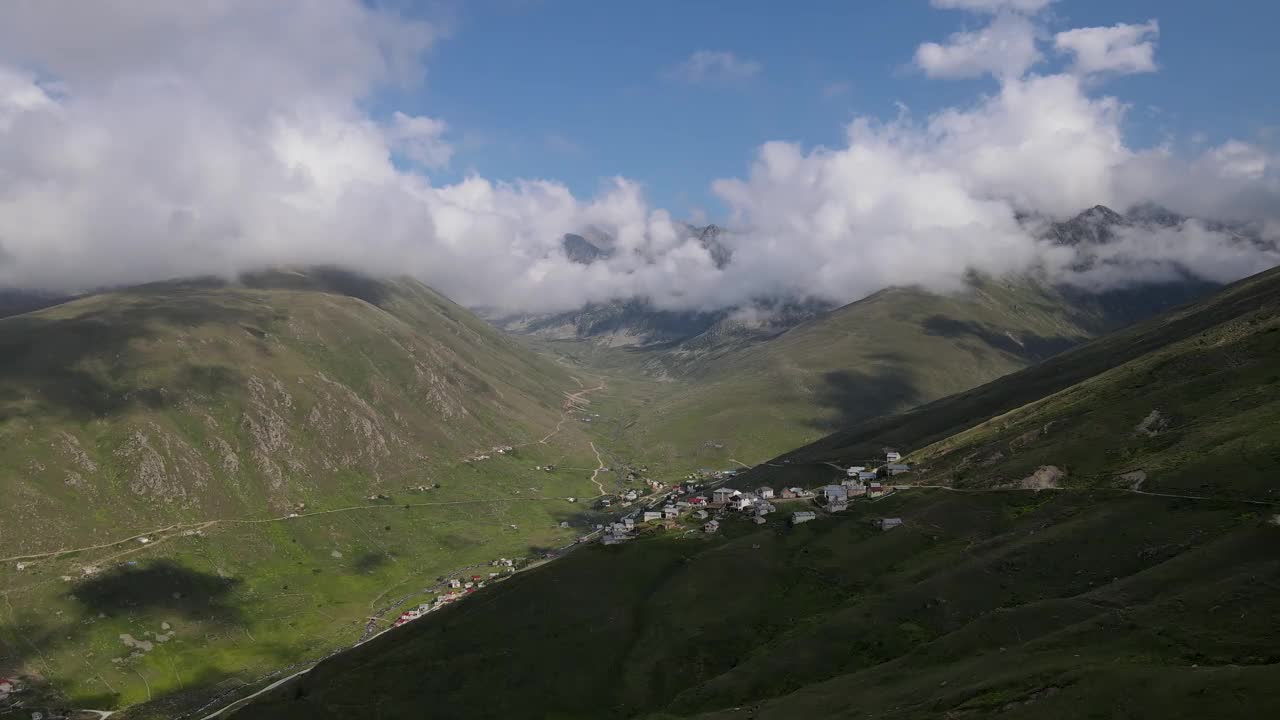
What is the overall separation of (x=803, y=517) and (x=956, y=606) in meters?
57.6

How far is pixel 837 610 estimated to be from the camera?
399 ft

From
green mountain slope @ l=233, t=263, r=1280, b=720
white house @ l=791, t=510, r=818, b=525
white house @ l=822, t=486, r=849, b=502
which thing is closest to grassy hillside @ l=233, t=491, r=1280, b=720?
green mountain slope @ l=233, t=263, r=1280, b=720

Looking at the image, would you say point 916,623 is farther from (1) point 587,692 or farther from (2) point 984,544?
(1) point 587,692

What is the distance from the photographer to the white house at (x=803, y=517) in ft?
538

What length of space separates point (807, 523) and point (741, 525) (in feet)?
59.4

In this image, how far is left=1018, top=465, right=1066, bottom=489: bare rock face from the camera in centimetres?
14529

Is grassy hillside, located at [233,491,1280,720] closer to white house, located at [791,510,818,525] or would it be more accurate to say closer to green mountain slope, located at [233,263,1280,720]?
green mountain slope, located at [233,263,1280,720]

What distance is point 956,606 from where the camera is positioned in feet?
355

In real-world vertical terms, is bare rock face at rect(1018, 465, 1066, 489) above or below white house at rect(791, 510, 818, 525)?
below

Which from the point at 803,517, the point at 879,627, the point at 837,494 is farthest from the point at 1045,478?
the point at 879,627

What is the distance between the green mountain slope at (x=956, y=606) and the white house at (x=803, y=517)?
4.62 metres

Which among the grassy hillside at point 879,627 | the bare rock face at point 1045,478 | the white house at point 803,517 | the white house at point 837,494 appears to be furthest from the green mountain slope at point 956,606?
the white house at point 837,494

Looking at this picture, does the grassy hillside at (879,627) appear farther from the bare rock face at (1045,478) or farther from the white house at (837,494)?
the white house at (837,494)

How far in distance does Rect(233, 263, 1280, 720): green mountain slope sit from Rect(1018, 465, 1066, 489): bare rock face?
259 cm
